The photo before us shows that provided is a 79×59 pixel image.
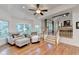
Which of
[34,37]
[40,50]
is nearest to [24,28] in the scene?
[34,37]

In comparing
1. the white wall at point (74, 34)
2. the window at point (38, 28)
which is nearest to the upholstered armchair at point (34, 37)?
the window at point (38, 28)

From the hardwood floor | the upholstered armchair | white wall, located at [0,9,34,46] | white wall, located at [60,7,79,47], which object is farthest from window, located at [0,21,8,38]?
white wall, located at [60,7,79,47]

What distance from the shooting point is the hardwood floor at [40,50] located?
1.53 meters

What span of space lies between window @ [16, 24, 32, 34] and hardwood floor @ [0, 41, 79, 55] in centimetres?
28

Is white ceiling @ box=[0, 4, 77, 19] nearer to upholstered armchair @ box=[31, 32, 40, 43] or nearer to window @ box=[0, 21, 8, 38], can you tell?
window @ box=[0, 21, 8, 38]

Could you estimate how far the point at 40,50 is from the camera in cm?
159

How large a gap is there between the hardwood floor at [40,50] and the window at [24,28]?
→ 28 cm

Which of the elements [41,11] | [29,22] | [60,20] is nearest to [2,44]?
[29,22]

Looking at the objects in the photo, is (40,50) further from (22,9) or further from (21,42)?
(22,9)

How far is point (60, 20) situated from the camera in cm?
168

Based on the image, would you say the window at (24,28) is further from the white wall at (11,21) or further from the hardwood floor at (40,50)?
the hardwood floor at (40,50)

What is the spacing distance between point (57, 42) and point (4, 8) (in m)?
1.16
